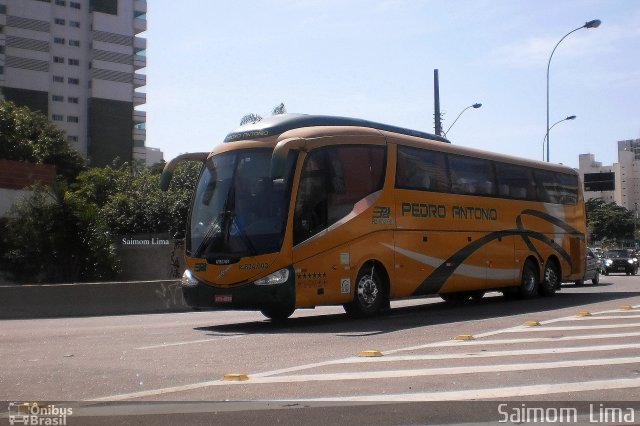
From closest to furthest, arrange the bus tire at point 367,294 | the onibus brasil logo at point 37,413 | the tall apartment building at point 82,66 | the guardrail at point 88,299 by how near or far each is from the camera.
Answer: the onibus brasil logo at point 37,413 < the bus tire at point 367,294 < the guardrail at point 88,299 < the tall apartment building at point 82,66

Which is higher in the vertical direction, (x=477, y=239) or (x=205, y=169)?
(x=205, y=169)

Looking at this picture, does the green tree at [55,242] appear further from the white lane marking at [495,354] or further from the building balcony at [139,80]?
the building balcony at [139,80]

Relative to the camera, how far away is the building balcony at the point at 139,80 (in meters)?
98.2

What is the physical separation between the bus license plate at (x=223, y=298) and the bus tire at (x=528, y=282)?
9838mm

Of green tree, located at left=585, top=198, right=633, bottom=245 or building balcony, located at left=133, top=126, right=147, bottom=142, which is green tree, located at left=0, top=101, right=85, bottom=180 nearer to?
building balcony, located at left=133, top=126, right=147, bottom=142

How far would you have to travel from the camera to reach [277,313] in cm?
1567

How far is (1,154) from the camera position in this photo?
55844mm

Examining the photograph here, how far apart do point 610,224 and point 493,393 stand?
356 feet

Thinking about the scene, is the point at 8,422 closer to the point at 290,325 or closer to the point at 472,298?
the point at 290,325

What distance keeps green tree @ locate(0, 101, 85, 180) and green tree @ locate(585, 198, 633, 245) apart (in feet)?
236

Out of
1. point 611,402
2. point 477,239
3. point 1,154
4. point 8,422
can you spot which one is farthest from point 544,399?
point 1,154

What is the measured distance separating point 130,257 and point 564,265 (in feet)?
61.3

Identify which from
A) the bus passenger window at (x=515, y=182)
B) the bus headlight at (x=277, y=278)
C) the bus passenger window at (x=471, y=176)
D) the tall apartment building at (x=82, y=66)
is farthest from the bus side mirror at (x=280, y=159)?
the tall apartment building at (x=82, y=66)

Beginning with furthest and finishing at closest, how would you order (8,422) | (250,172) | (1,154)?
(1,154) < (250,172) < (8,422)
